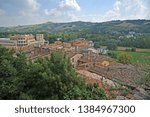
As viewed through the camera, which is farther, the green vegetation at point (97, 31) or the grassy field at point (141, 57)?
the green vegetation at point (97, 31)

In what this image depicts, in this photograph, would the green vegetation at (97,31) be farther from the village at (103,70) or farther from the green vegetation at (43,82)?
the green vegetation at (43,82)

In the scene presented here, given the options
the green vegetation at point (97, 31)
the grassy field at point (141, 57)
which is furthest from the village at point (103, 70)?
the grassy field at point (141, 57)

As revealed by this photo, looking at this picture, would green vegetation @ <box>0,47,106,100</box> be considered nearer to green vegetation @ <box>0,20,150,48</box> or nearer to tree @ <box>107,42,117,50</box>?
tree @ <box>107,42,117,50</box>

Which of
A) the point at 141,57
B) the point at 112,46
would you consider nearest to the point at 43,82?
the point at 141,57

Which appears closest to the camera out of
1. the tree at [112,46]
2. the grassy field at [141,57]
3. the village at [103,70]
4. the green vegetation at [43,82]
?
the green vegetation at [43,82]

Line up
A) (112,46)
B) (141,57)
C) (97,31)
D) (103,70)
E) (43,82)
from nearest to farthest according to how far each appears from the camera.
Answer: (43,82) < (103,70) < (141,57) < (112,46) < (97,31)

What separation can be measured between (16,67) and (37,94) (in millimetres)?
1221

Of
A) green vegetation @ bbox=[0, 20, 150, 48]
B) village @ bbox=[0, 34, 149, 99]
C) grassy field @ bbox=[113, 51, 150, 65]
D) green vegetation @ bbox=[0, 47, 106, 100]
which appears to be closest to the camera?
green vegetation @ bbox=[0, 47, 106, 100]

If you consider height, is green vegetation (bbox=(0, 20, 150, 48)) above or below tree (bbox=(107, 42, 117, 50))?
above

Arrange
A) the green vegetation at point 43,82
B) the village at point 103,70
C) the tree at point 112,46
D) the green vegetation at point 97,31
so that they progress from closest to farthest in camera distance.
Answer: the green vegetation at point 43,82, the village at point 103,70, the tree at point 112,46, the green vegetation at point 97,31

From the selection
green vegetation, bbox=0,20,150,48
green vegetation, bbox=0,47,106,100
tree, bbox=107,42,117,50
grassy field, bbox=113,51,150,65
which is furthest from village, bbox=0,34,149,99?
tree, bbox=107,42,117,50

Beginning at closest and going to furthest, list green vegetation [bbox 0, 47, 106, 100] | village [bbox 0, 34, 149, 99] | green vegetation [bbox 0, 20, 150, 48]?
green vegetation [bbox 0, 47, 106, 100]
village [bbox 0, 34, 149, 99]
green vegetation [bbox 0, 20, 150, 48]

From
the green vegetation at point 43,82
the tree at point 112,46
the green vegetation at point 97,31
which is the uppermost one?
the green vegetation at point 43,82

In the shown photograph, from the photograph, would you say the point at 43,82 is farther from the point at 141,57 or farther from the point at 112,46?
the point at 112,46
